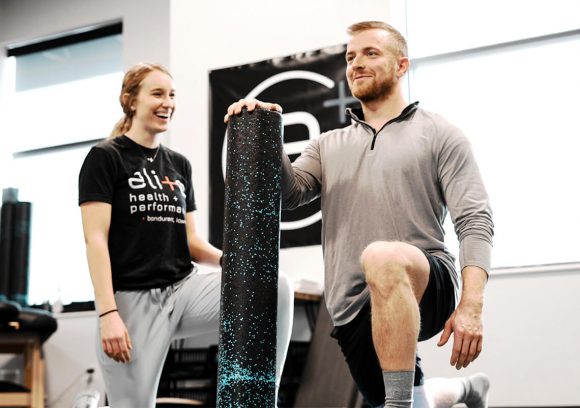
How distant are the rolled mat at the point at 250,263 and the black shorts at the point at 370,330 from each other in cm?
43

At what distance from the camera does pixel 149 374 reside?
2.44 m

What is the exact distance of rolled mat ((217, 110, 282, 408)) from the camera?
1.71m

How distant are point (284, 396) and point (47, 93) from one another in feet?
11.4

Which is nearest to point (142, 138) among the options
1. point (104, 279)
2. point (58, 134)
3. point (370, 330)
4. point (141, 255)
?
point (141, 255)

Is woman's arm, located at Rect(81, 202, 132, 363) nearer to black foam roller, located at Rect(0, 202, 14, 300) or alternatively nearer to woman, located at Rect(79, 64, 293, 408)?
woman, located at Rect(79, 64, 293, 408)

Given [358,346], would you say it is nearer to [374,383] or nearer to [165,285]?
[374,383]

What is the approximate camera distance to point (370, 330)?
2.13 m

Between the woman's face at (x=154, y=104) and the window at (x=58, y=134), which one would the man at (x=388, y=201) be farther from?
the window at (x=58, y=134)

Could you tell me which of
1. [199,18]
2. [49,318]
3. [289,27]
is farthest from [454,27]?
[49,318]

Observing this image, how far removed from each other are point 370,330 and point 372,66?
74 centimetres

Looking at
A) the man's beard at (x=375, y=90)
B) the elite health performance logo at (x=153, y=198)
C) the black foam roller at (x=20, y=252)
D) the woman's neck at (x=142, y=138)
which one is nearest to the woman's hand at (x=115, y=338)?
the elite health performance logo at (x=153, y=198)

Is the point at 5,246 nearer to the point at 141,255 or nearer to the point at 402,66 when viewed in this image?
the point at 141,255

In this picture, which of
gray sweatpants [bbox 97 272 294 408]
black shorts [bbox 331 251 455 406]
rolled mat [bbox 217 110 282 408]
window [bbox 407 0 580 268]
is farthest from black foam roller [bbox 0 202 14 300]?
rolled mat [bbox 217 110 282 408]

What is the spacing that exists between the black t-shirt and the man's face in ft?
2.46
